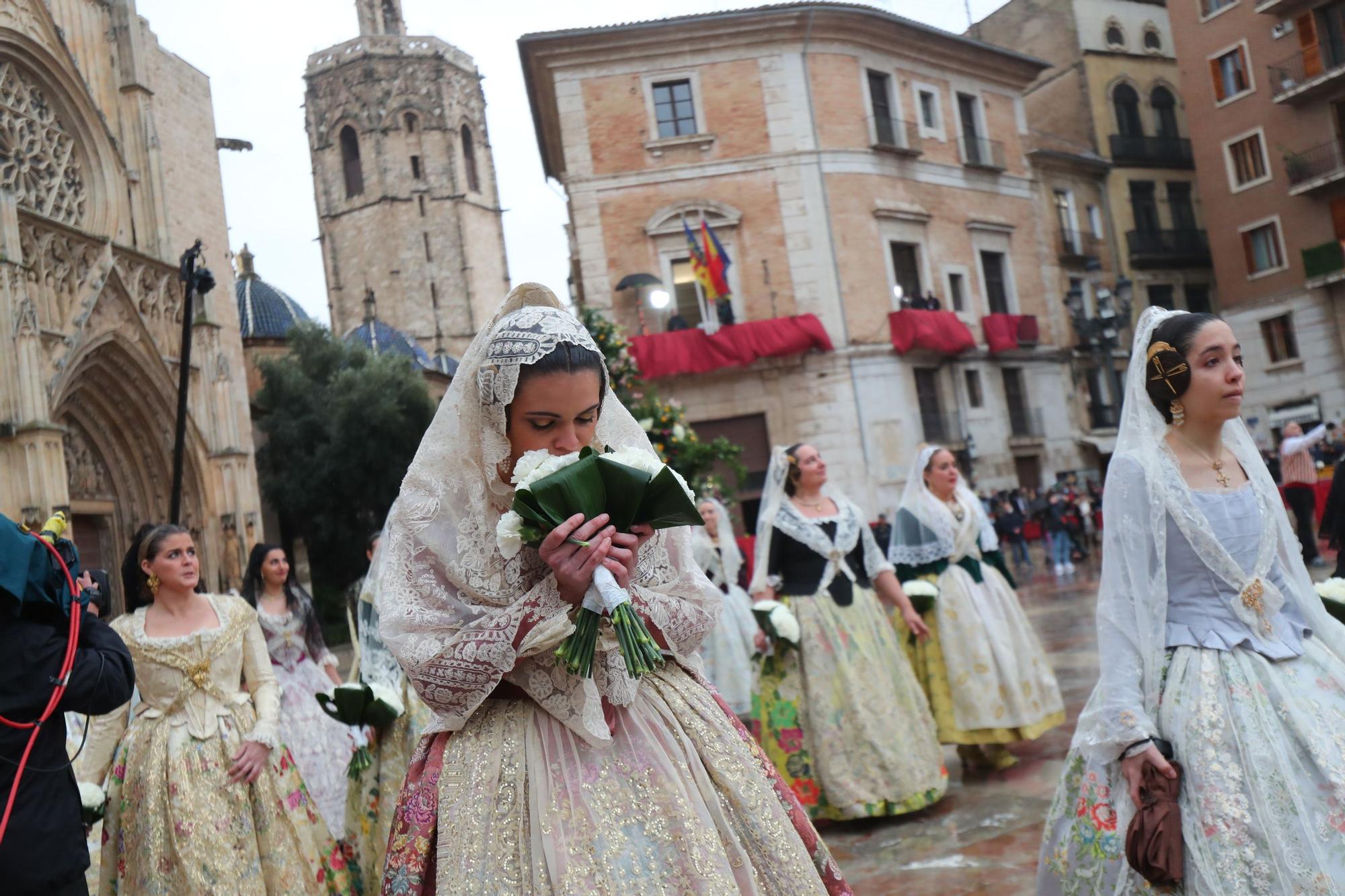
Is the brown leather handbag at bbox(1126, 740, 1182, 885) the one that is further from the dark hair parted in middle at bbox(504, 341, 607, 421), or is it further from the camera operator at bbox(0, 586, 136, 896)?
the camera operator at bbox(0, 586, 136, 896)

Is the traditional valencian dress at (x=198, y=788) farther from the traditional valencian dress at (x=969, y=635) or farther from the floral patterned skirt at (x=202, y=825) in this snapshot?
the traditional valencian dress at (x=969, y=635)

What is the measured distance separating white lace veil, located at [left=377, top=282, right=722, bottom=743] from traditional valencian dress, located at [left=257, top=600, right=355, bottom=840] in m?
4.46

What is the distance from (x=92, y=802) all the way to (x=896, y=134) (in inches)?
1065

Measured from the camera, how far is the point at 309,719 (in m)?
6.86

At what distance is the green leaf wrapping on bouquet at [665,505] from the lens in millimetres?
2330

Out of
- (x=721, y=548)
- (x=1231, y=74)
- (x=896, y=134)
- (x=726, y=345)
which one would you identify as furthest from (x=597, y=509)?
(x=1231, y=74)

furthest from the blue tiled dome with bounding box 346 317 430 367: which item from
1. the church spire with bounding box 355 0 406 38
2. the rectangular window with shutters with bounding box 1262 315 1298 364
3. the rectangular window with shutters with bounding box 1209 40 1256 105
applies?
the rectangular window with shutters with bounding box 1262 315 1298 364

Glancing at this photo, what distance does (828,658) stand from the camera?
6.62 meters

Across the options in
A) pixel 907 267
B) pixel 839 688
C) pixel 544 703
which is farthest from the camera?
pixel 907 267

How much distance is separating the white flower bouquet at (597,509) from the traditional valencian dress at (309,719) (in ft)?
15.7

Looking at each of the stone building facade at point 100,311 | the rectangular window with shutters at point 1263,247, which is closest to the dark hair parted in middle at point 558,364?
the stone building facade at point 100,311

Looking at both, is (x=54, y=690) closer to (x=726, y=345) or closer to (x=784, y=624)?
(x=784, y=624)

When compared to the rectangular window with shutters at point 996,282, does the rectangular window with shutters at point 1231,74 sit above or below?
above

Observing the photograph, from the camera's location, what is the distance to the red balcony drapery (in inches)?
1184
